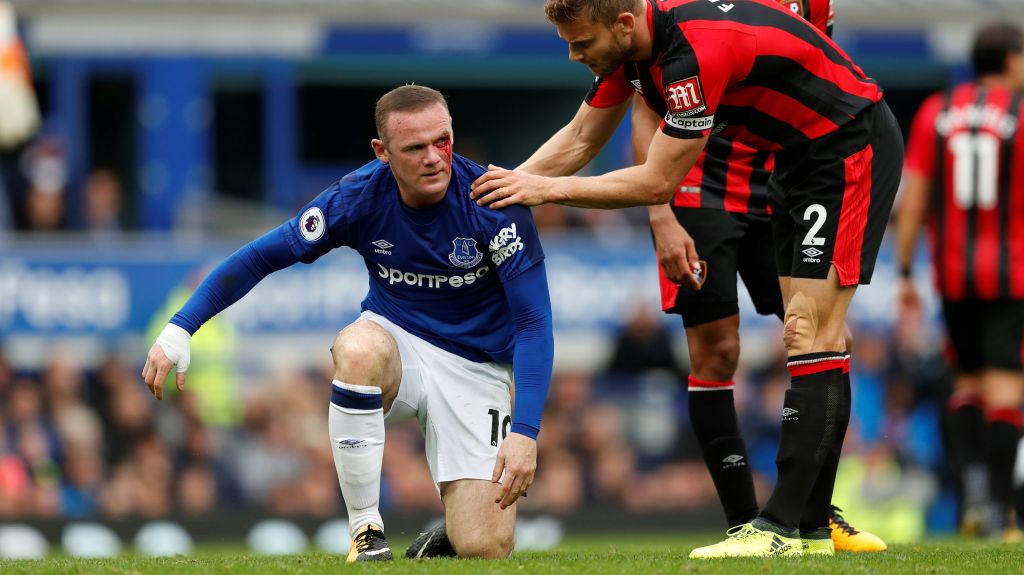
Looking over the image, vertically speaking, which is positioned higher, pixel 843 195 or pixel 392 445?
pixel 843 195

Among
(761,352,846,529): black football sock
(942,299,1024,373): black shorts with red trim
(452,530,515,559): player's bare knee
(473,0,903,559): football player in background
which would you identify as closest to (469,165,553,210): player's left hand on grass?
(473,0,903,559): football player in background

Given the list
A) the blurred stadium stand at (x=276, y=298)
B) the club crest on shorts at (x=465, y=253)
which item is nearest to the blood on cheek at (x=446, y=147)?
the club crest on shorts at (x=465, y=253)

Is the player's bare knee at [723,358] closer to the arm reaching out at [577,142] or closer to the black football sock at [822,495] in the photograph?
the black football sock at [822,495]

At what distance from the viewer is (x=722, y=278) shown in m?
6.58

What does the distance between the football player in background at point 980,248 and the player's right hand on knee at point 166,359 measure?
14.3 feet

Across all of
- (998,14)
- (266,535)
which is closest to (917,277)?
(998,14)

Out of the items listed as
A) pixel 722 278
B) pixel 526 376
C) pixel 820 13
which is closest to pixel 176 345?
pixel 526 376

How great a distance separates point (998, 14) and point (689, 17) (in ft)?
45.6

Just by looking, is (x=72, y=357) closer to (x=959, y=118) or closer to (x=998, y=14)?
(x=959, y=118)

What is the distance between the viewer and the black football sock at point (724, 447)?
258 inches

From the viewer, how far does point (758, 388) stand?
13414mm

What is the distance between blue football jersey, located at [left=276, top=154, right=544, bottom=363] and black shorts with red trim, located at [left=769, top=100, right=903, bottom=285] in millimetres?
1020

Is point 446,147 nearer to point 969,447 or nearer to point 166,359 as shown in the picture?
point 166,359

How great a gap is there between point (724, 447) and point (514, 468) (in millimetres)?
1424
